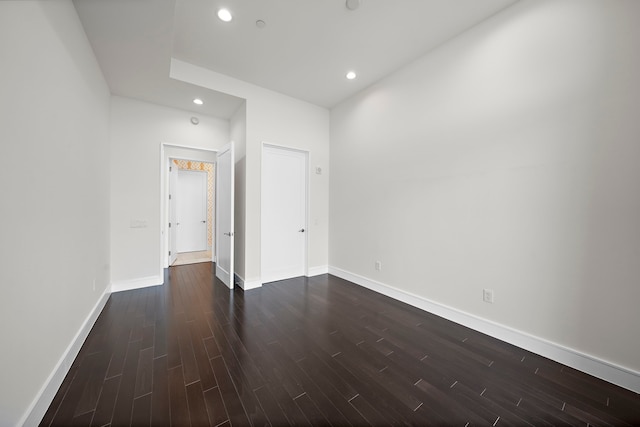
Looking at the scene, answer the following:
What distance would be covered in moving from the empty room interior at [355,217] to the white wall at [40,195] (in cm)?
2

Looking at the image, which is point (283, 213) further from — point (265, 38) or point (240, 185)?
point (265, 38)

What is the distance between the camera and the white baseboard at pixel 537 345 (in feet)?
5.68

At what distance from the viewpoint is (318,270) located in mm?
4500

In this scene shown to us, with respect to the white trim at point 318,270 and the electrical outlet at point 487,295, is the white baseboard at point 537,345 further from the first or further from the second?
the white trim at point 318,270

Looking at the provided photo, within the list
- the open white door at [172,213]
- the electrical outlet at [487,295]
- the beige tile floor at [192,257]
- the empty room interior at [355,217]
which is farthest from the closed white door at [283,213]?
the electrical outlet at [487,295]

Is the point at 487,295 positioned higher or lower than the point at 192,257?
higher

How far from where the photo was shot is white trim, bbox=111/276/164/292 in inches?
138

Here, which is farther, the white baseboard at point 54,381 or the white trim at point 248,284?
the white trim at point 248,284

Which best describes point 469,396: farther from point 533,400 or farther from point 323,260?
point 323,260

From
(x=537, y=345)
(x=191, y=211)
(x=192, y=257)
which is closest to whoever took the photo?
(x=537, y=345)

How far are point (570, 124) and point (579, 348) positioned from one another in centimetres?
186

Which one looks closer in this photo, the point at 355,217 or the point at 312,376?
the point at 312,376

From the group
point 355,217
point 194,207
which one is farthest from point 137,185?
point 355,217

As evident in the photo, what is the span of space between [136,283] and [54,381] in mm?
2311
